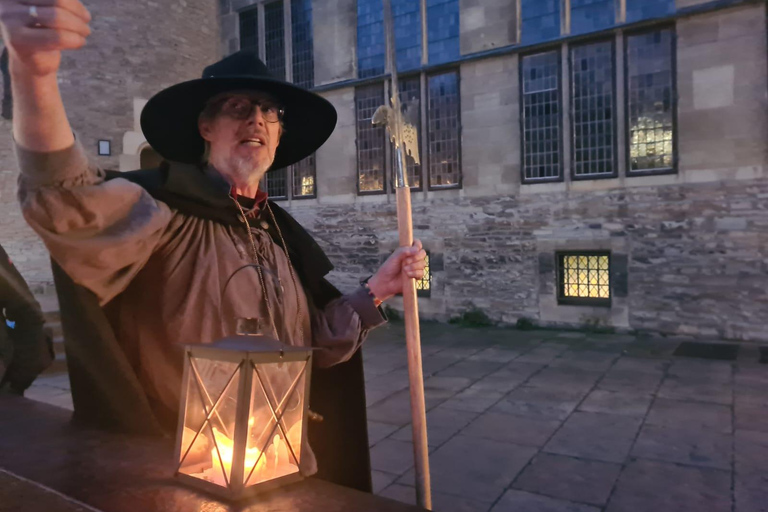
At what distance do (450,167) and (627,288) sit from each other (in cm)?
415

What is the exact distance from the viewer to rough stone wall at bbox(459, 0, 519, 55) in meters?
11.2

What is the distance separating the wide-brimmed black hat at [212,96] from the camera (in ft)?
6.87

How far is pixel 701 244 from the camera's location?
9.52m

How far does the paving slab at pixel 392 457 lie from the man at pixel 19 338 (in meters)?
2.61

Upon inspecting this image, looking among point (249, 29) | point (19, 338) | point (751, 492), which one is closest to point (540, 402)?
point (751, 492)

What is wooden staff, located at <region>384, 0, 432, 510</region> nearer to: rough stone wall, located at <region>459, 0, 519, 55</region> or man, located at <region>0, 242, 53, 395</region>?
man, located at <region>0, 242, 53, 395</region>

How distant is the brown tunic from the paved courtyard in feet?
7.37

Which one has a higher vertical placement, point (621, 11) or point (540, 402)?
point (621, 11)

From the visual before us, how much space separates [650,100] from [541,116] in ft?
6.13

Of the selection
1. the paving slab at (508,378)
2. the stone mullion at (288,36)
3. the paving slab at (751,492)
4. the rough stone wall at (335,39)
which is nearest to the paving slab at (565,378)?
the paving slab at (508,378)

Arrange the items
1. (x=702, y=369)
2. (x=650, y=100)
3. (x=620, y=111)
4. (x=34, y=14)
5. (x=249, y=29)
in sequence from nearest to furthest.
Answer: (x=34, y=14) → (x=702, y=369) → (x=650, y=100) → (x=620, y=111) → (x=249, y=29)

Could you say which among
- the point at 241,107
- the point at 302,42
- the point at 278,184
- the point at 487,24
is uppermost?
the point at 302,42

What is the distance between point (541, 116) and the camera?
1103 cm

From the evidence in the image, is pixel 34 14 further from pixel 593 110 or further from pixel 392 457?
pixel 593 110
